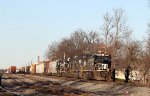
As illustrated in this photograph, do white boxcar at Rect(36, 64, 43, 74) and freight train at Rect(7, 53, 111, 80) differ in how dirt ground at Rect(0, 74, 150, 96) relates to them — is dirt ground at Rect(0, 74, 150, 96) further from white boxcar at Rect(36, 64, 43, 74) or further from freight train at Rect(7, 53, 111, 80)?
white boxcar at Rect(36, 64, 43, 74)

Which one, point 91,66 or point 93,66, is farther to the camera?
point 91,66

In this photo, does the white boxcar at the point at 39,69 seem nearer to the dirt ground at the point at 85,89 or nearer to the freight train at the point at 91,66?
the freight train at the point at 91,66

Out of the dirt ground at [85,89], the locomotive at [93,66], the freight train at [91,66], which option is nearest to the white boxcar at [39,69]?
the freight train at [91,66]

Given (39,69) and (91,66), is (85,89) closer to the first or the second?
(91,66)

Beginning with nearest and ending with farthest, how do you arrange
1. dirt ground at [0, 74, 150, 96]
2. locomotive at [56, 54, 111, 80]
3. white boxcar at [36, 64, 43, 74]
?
1. dirt ground at [0, 74, 150, 96]
2. locomotive at [56, 54, 111, 80]
3. white boxcar at [36, 64, 43, 74]

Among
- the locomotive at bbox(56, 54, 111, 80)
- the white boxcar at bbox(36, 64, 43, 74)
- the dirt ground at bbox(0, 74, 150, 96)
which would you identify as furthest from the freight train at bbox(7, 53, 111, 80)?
the white boxcar at bbox(36, 64, 43, 74)

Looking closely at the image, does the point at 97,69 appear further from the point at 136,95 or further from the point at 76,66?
the point at 136,95

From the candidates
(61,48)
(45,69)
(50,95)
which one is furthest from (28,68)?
(50,95)

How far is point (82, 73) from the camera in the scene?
41.7 m

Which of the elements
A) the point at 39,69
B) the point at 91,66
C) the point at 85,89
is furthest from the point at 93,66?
the point at 39,69

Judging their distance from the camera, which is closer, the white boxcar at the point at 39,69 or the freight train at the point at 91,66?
the freight train at the point at 91,66

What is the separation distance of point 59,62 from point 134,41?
25911 millimetres

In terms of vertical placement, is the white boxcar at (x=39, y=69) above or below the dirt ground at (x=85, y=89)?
above

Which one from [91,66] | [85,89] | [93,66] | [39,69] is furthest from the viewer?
[39,69]
